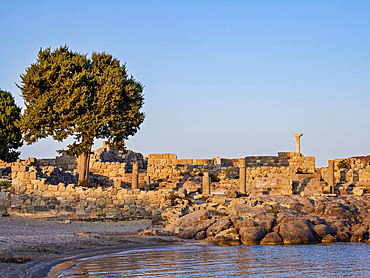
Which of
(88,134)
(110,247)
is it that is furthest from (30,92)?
(110,247)

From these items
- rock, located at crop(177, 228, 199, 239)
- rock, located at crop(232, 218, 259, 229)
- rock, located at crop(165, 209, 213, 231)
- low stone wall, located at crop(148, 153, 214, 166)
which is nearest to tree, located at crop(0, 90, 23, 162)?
low stone wall, located at crop(148, 153, 214, 166)

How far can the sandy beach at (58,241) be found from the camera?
37.2 feet

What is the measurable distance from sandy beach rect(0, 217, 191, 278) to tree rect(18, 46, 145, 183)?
6.99 m

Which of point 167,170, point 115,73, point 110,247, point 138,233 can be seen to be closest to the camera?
point 110,247

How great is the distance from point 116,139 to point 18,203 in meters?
7.68

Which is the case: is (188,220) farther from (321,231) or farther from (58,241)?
(58,241)

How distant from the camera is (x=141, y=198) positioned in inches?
896

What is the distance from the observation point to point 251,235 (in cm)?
1647

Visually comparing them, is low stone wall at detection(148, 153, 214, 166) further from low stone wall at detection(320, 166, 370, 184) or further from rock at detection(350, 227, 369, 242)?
rock at detection(350, 227, 369, 242)

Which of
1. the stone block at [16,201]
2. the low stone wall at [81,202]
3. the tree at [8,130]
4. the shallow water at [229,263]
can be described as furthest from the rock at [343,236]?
the tree at [8,130]

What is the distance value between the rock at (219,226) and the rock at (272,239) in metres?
1.80

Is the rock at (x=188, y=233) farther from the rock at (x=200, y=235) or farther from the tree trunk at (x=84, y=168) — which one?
the tree trunk at (x=84, y=168)

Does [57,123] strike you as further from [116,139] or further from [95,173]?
[95,173]

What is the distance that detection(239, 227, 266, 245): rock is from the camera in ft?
53.8
